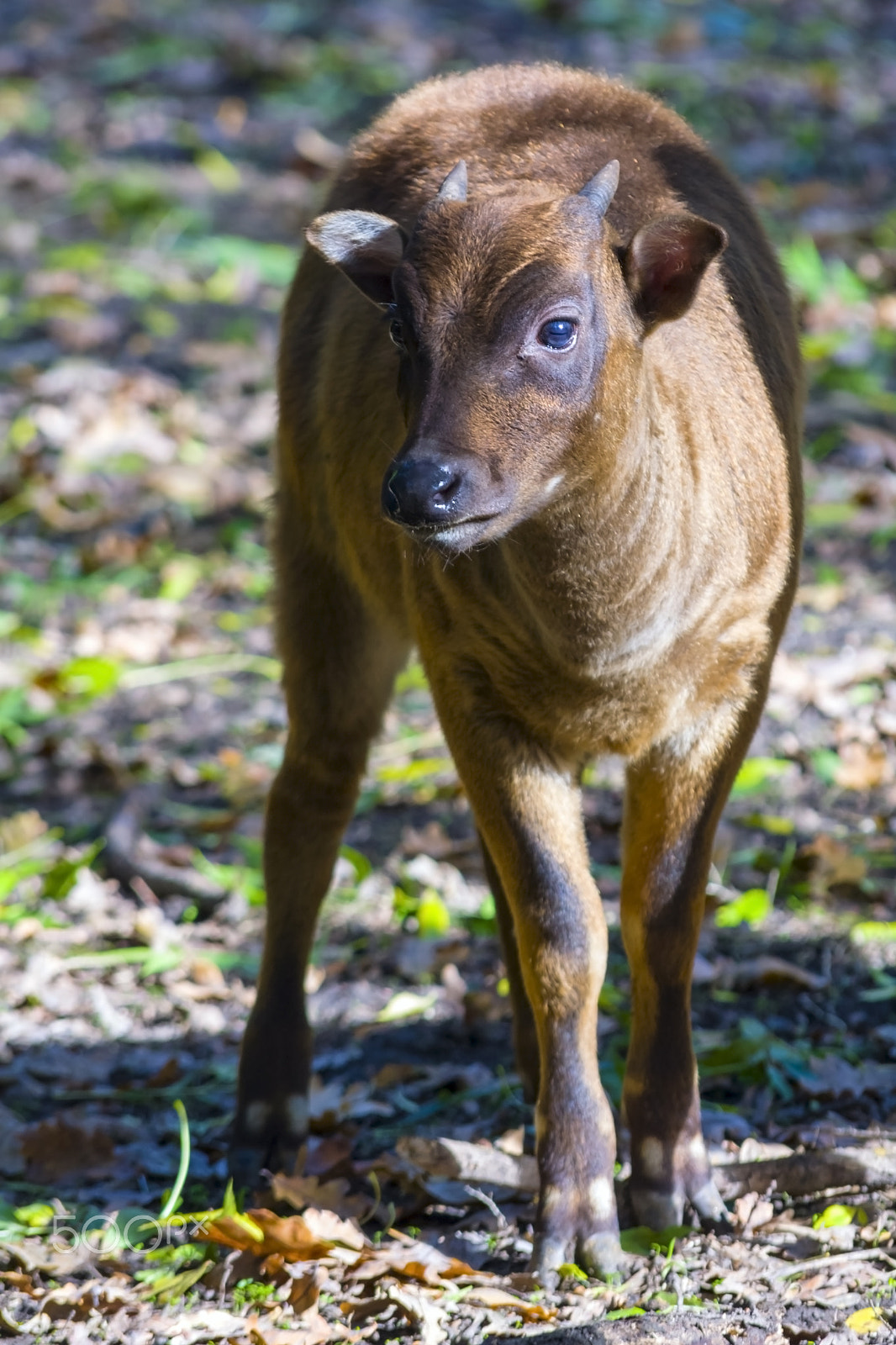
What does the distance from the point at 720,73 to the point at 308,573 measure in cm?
846

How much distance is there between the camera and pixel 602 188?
3820 mm

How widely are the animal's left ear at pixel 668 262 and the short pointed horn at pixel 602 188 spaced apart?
0.38 ft

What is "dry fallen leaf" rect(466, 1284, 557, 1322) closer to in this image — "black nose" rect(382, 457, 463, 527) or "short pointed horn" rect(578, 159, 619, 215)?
"black nose" rect(382, 457, 463, 527)

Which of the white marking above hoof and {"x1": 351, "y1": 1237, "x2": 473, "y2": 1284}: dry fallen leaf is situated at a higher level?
the white marking above hoof

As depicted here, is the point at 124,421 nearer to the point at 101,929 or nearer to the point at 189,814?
the point at 189,814

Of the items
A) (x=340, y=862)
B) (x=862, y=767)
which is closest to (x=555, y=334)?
(x=862, y=767)

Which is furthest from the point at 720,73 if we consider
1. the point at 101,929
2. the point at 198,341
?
the point at 101,929

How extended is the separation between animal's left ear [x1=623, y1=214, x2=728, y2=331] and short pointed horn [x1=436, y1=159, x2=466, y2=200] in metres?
0.41

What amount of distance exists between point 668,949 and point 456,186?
6.49 feet

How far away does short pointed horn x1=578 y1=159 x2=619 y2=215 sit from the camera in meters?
3.79

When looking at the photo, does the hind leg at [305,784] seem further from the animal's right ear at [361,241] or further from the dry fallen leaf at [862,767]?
the dry fallen leaf at [862,767]

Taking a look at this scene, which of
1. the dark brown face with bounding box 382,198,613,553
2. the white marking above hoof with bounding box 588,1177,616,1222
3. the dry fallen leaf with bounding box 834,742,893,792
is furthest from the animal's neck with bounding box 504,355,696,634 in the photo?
the dry fallen leaf with bounding box 834,742,893,792

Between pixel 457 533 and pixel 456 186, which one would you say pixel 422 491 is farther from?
pixel 456 186
